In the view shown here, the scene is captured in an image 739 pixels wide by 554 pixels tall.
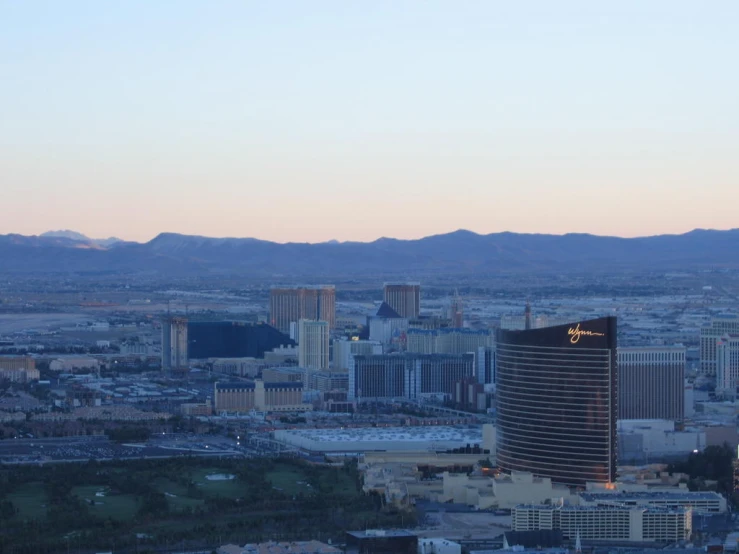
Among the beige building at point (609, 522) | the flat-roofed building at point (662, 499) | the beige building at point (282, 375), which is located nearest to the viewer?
the beige building at point (609, 522)

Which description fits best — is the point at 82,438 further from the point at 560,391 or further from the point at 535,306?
the point at 535,306

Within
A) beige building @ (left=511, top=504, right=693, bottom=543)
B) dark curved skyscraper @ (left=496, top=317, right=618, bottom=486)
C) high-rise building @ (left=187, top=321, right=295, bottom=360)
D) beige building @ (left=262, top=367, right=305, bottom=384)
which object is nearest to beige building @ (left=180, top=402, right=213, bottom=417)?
beige building @ (left=262, top=367, right=305, bottom=384)

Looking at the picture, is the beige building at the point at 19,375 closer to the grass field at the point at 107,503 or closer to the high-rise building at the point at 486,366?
the high-rise building at the point at 486,366

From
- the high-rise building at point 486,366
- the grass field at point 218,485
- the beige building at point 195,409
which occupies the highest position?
the high-rise building at point 486,366

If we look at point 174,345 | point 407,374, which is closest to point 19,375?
point 174,345

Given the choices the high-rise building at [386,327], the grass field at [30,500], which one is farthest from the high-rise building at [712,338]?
the grass field at [30,500]

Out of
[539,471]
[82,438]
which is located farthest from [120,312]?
[539,471]
